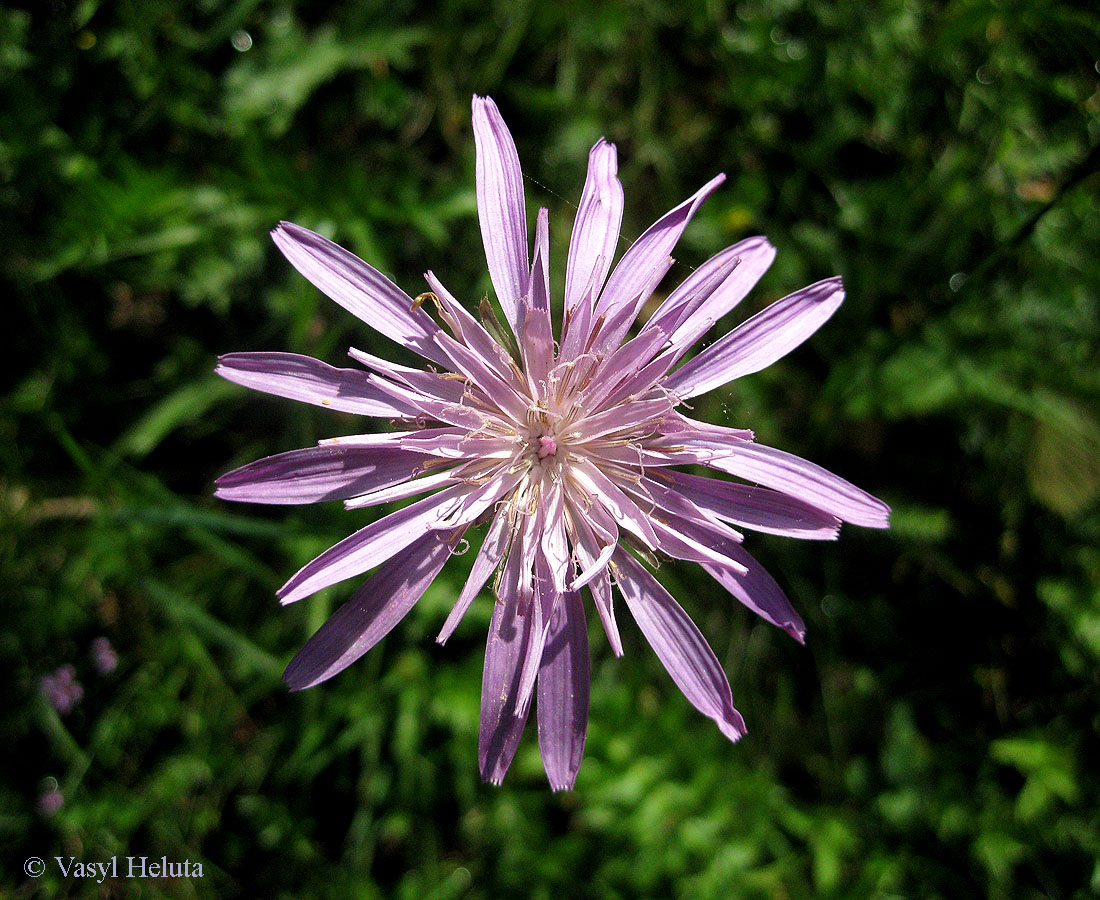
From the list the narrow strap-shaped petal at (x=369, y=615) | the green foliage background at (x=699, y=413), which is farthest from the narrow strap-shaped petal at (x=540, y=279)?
the green foliage background at (x=699, y=413)

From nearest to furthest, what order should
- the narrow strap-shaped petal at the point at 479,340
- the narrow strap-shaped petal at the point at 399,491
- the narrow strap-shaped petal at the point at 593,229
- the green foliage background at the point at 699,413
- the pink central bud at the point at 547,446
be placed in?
the narrow strap-shaped petal at the point at 399,491 < the narrow strap-shaped petal at the point at 479,340 < the narrow strap-shaped petal at the point at 593,229 < the pink central bud at the point at 547,446 < the green foliage background at the point at 699,413

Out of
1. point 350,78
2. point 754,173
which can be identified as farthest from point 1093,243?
point 350,78

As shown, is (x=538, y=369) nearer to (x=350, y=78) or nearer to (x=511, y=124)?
(x=511, y=124)

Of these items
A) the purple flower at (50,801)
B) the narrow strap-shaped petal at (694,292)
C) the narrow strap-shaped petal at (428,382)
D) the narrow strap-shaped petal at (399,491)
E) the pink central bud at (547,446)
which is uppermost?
the narrow strap-shaped petal at (694,292)

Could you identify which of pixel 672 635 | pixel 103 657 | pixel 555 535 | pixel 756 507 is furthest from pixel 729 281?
pixel 103 657

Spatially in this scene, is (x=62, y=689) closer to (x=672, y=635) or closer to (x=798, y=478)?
(x=672, y=635)

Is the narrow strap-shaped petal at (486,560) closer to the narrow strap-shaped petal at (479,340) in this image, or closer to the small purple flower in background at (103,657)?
the narrow strap-shaped petal at (479,340)
